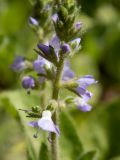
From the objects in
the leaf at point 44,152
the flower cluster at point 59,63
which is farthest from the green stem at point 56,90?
the leaf at point 44,152

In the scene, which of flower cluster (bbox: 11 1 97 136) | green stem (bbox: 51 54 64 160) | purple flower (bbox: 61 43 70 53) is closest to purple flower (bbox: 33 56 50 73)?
flower cluster (bbox: 11 1 97 136)

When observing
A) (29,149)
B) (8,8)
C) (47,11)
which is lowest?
(29,149)

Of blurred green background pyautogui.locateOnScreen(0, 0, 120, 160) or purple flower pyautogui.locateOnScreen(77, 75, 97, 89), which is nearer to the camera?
purple flower pyautogui.locateOnScreen(77, 75, 97, 89)

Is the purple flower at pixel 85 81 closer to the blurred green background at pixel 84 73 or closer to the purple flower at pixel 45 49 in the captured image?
the purple flower at pixel 45 49

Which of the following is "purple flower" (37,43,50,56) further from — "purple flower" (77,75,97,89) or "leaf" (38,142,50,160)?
"leaf" (38,142,50,160)

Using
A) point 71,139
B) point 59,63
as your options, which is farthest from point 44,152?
point 59,63

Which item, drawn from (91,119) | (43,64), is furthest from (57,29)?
(91,119)

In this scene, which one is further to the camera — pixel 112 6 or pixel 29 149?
pixel 112 6

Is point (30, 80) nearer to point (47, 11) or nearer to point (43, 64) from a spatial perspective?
point (43, 64)
